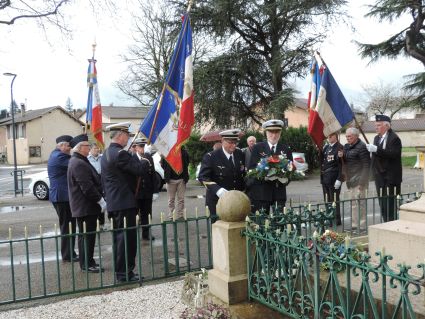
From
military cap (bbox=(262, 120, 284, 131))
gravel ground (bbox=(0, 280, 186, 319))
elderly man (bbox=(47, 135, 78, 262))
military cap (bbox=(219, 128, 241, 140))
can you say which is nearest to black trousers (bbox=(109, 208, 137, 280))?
gravel ground (bbox=(0, 280, 186, 319))

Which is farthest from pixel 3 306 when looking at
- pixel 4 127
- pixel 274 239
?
pixel 4 127

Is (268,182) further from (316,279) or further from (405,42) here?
(405,42)

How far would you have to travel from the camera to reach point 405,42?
66.2 feet

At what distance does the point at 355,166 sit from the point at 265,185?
273 centimetres

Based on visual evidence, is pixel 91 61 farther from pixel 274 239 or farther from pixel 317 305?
pixel 317 305

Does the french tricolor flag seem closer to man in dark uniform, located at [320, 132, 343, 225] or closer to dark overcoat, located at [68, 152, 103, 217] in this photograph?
man in dark uniform, located at [320, 132, 343, 225]

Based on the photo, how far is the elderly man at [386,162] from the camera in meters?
6.62

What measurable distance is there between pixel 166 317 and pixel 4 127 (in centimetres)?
5951

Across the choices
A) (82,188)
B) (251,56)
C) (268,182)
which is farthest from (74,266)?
(251,56)

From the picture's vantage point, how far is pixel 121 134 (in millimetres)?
5305

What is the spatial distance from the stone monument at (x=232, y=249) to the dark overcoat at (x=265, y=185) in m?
1.47

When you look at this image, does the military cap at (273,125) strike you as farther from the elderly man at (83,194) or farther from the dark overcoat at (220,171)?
the elderly man at (83,194)

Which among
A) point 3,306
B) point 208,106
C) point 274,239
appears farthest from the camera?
point 208,106

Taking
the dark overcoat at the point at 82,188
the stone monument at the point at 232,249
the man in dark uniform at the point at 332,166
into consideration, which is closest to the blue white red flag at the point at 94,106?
the dark overcoat at the point at 82,188
